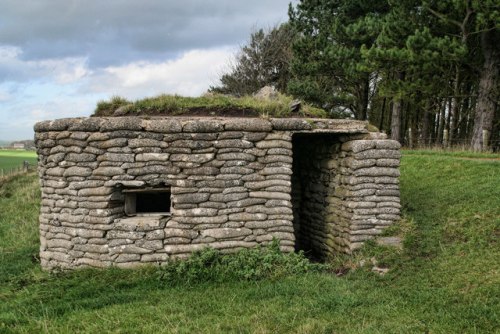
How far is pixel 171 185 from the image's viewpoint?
620 cm

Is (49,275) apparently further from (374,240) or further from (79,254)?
(374,240)

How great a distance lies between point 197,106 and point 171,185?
1.95m

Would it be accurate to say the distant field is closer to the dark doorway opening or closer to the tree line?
the tree line

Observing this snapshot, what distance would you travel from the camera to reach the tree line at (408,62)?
12.7 meters

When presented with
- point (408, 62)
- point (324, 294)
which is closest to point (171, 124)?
point (324, 294)

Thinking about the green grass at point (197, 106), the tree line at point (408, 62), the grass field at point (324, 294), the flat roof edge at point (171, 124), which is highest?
the tree line at point (408, 62)

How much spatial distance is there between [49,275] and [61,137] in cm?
206

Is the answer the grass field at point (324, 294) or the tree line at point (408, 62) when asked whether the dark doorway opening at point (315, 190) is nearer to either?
the grass field at point (324, 294)

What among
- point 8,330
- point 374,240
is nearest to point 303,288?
point 374,240

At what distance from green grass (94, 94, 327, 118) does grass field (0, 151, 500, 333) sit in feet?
8.81

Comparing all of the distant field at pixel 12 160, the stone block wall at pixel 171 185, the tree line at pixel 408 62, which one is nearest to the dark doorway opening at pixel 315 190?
the stone block wall at pixel 171 185

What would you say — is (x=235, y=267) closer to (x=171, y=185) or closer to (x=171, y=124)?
(x=171, y=185)

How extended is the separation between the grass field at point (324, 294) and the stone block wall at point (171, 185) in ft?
1.44

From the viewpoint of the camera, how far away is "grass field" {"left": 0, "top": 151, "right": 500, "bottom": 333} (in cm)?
420
